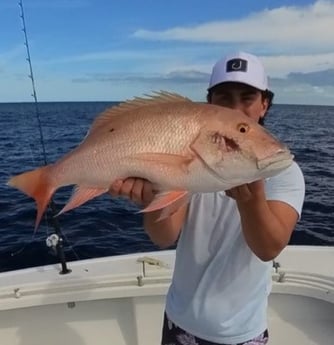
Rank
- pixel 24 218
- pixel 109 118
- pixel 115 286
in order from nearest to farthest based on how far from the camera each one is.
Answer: pixel 109 118 → pixel 115 286 → pixel 24 218

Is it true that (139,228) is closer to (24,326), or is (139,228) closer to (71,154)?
(24,326)

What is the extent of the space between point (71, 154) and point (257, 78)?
2.63 feet

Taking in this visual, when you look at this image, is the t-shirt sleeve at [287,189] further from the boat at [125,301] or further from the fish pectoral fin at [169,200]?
the boat at [125,301]

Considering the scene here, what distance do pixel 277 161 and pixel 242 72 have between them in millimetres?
556

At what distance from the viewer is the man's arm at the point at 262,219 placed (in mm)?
1711

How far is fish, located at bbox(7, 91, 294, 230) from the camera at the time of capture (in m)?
1.55

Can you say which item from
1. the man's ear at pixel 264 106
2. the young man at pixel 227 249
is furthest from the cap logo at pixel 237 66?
the man's ear at pixel 264 106

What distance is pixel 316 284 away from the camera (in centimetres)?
340

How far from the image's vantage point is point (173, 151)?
1.58 metres

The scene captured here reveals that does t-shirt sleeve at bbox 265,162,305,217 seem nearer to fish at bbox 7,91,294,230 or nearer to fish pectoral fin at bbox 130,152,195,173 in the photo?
fish at bbox 7,91,294,230

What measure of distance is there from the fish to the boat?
1.73 metres

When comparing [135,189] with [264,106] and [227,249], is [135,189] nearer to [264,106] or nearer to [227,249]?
[227,249]

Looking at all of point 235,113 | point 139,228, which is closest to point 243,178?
point 235,113

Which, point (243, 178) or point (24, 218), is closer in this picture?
point (243, 178)
